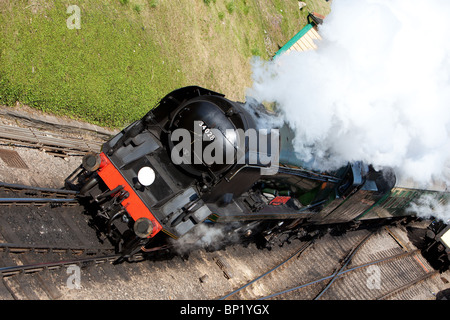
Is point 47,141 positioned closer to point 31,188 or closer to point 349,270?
point 31,188

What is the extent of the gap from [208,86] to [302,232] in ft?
22.0

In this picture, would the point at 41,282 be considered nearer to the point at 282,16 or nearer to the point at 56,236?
the point at 56,236

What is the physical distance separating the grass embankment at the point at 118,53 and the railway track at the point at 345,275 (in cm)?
610

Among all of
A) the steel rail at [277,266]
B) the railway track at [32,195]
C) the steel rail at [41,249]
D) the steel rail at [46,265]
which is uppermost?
the railway track at [32,195]

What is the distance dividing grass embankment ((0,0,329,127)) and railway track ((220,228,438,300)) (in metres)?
6.10

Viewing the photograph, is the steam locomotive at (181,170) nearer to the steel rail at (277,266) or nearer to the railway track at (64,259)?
the railway track at (64,259)

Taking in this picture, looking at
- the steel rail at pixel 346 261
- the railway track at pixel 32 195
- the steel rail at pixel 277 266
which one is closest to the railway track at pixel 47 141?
the railway track at pixel 32 195

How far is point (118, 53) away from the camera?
13.4 meters

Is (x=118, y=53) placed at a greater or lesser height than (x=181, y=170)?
greater

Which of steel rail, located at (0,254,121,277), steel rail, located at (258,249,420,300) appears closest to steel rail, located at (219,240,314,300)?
steel rail, located at (258,249,420,300)

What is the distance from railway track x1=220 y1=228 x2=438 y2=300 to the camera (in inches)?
457

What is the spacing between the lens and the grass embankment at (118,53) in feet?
35.7

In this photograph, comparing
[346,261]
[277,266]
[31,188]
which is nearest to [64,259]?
[31,188]

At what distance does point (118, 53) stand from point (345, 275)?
30.9 ft
